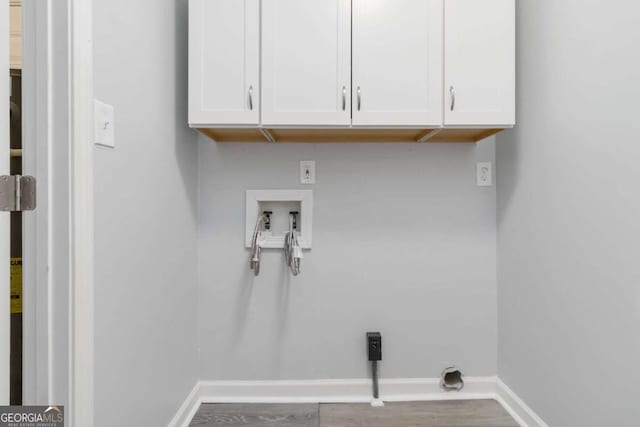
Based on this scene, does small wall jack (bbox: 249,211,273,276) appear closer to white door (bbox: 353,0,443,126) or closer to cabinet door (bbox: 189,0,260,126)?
cabinet door (bbox: 189,0,260,126)

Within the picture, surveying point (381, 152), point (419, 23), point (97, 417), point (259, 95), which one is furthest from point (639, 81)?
point (97, 417)

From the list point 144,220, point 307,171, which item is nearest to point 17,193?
point 144,220

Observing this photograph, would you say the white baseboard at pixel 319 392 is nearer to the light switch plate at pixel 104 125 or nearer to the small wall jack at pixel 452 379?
the small wall jack at pixel 452 379

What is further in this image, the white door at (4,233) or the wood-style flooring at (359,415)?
the wood-style flooring at (359,415)

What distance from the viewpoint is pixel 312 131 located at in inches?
63.4

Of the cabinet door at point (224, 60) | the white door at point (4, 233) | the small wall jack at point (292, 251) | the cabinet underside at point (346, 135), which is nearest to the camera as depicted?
the white door at point (4, 233)

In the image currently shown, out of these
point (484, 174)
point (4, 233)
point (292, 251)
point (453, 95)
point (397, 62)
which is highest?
point (397, 62)

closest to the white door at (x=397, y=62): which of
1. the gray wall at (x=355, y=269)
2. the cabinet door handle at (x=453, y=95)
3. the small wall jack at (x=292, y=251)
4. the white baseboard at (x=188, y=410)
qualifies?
the cabinet door handle at (x=453, y=95)

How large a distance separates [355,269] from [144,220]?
102 cm

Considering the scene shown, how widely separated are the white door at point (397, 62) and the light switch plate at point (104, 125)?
881mm

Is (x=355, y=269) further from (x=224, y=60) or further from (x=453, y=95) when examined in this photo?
(x=224, y=60)

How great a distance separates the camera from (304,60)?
1464mm

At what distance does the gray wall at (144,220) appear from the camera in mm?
1017

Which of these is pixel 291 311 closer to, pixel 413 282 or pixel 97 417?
pixel 413 282
